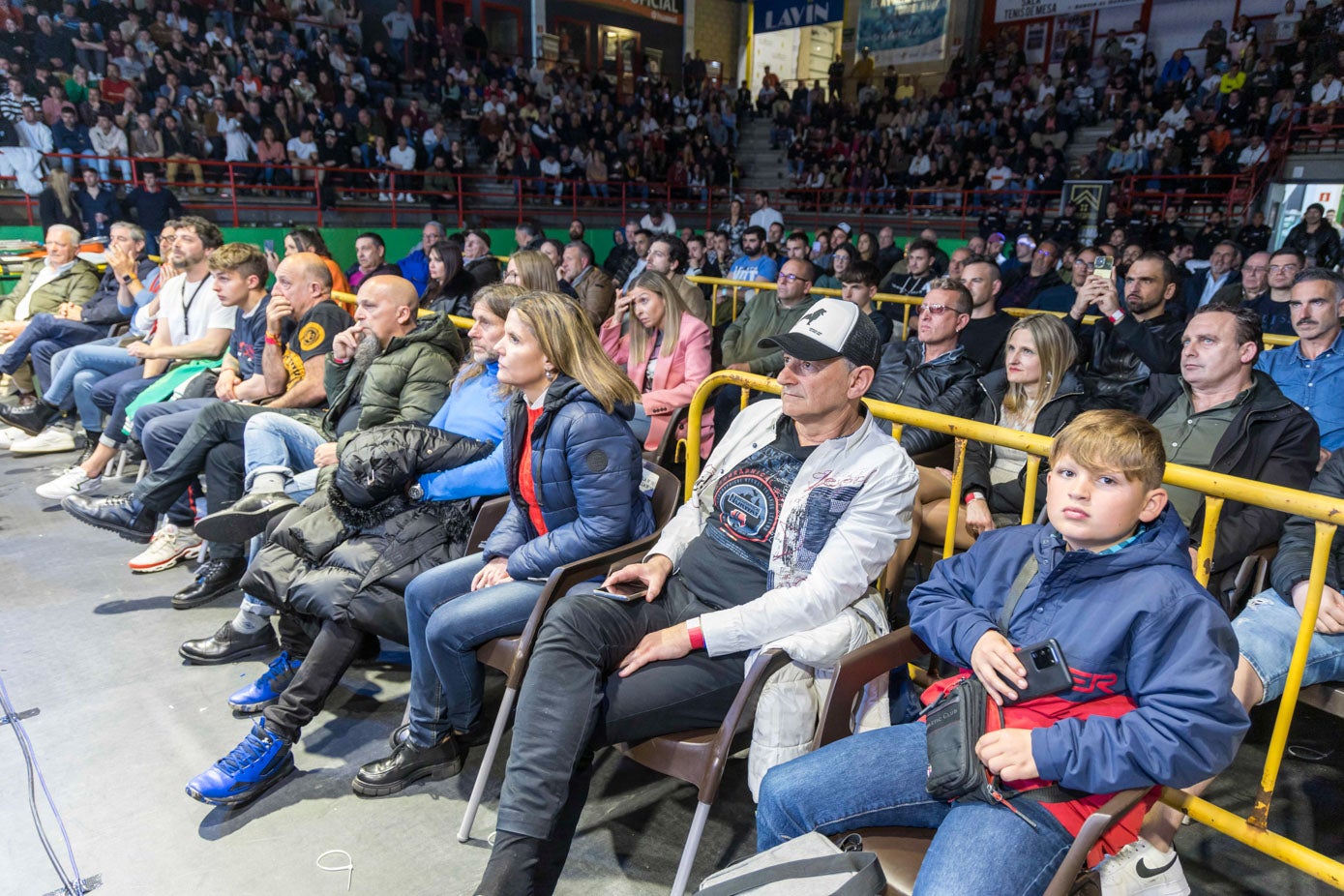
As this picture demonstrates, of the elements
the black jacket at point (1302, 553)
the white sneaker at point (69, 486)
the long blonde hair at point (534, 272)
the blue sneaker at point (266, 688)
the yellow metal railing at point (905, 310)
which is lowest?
the blue sneaker at point (266, 688)

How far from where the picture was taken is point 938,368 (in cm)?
388

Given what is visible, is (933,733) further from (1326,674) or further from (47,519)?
(47,519)

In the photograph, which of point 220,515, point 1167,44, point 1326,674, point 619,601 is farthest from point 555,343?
point 1167,44

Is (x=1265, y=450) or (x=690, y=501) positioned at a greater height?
(x=1265, y=450)

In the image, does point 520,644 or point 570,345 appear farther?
point 570,345

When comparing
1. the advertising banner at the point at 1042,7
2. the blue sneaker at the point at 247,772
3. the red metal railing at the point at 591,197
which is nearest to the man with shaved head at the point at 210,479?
the blue sneaker at the point at 247,772

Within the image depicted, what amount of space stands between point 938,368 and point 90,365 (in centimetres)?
530

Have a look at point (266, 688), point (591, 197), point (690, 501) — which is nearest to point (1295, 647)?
point (690, 501)

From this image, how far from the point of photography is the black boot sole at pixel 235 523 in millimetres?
3291

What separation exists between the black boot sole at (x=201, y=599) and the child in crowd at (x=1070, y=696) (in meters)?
3.03

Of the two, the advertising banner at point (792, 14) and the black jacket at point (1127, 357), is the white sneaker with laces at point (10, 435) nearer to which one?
the black jacket at point (1127, 357)

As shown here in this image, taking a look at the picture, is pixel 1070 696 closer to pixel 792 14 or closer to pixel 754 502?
pixel 754 502

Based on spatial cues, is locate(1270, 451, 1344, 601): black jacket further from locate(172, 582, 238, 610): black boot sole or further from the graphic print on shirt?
locate(172, 582, 238, 610): black boot sole

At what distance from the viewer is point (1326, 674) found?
222 centimetres
